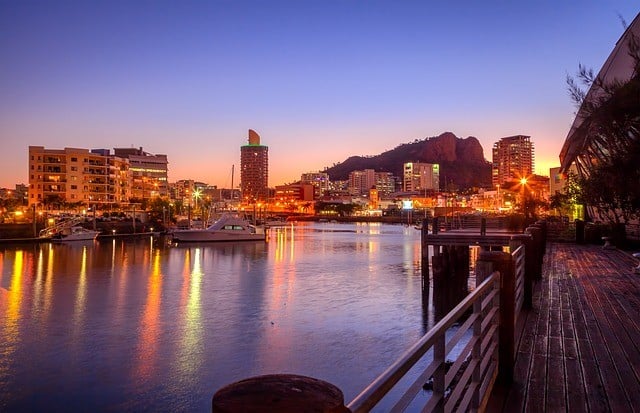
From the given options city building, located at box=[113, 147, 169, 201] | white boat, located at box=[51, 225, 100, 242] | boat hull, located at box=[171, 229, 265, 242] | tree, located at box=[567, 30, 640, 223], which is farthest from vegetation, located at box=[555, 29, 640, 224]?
city building, located at box=[113, 147, 169, 201]

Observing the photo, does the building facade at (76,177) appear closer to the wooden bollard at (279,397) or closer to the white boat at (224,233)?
the white boat at (224,233)

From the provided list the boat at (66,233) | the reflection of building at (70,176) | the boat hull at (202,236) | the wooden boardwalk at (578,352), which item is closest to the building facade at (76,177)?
the reflection of building at (70,176)

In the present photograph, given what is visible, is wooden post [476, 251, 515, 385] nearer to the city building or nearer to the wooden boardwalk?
the wooden boardwalk

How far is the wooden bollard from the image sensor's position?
5.47 ft

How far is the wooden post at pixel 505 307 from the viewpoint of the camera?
19.2 ft

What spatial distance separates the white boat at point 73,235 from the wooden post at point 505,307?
68202 millimetres

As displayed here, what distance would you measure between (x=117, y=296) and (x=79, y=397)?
1481cm

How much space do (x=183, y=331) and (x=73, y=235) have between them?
2166 inches

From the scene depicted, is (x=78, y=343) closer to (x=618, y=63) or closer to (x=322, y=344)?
(x=322, y=344)

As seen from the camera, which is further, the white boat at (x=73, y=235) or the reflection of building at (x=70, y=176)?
the reflection of building at (x=70, y=176)

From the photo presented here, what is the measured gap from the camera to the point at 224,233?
227 feet

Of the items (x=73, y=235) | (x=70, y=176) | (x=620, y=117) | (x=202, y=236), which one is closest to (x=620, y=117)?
(x=620, y=117)

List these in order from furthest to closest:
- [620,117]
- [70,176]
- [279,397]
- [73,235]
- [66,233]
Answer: [70,176] → [66,233] → [73,235] → [620,117] → [279,397]

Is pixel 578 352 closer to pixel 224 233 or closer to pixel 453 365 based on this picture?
pixel 453 365
